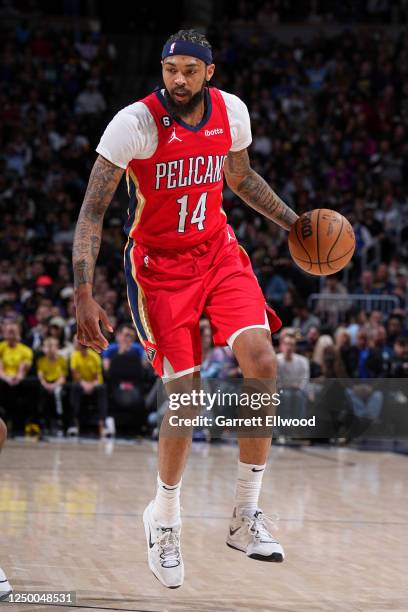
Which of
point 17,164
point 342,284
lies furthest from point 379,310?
point 17,164

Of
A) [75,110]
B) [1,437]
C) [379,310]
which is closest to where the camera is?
[1,437]

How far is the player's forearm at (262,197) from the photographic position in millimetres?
5539

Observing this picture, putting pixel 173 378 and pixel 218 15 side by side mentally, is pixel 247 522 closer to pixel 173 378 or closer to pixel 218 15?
pixel 173 378

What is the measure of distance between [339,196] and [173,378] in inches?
510

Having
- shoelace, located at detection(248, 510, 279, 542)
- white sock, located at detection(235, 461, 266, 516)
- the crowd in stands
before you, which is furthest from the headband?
the crowd in stands

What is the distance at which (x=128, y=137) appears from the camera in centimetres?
486

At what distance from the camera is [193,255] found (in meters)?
5.15

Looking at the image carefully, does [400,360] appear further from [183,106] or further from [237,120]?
[183,106]

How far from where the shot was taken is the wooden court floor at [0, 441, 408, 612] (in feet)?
16.6

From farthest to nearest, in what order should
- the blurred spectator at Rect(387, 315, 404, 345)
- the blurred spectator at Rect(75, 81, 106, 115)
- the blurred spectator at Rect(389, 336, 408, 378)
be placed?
the blurred spectator at Rect(75, 81, 106, 115), the blurred spectator at Rect(387, 315, 404, 345), the blurred spectator at Rect(389, 336, 408, 378)

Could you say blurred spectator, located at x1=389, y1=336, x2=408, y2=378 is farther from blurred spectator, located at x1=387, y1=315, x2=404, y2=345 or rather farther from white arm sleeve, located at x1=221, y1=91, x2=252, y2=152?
white arm sleeve, located at x1=221, y1=91, x2=252, y2=152

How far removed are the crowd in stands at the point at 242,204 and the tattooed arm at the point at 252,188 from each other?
23.0 ft

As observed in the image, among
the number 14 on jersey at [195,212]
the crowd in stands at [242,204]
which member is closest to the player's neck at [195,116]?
the number 14 on jersey at [195,212]

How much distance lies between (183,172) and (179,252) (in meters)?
0.39
